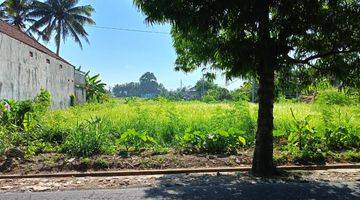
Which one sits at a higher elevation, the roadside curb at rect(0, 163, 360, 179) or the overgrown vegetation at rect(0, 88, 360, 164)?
the overgrown vegetation at rect(0, 88, 360, 164)

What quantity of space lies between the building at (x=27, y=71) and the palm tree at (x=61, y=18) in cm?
1793

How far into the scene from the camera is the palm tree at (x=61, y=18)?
1884 inches

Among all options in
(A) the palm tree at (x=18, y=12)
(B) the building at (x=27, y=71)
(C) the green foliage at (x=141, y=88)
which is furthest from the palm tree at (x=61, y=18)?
(C) the green foliage at (x=141, y=88)

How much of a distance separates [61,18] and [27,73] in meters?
30.1

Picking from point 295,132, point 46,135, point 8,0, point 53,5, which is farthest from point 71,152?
point 53,5

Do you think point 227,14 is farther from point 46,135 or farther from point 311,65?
point 46,135

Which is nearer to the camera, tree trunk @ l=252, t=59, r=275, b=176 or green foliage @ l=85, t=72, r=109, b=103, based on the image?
tree trunk @ l=252, t=59, r=275, b=176

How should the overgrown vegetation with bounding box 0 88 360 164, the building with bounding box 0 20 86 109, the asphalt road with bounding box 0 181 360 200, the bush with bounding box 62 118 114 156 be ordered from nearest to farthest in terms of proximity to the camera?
the asphalt road with bounding box 0 181 360 200 < the bush with bounding box 62 118 114 156 < the overgrown vegetation with bounding box 0 88 360 164 < the building with bounding box 0 20 86 109

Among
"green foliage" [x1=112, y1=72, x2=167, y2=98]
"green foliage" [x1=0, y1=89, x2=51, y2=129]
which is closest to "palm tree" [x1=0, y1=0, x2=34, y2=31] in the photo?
"green foliage" [x1=0, y1=89, x2=51, y2=129]

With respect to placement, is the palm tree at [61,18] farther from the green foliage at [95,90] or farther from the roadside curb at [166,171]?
the roadside curb at [166,171]

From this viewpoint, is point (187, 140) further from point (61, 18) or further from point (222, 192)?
point (61, 18)

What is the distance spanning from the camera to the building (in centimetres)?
1677

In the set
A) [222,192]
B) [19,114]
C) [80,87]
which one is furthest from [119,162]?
[80,87]

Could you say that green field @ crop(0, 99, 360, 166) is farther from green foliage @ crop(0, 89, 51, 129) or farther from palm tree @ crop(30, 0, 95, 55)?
palm tree @ crop(30, 0, 95, 55)
